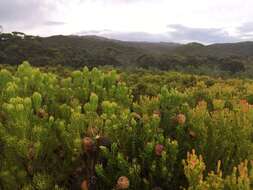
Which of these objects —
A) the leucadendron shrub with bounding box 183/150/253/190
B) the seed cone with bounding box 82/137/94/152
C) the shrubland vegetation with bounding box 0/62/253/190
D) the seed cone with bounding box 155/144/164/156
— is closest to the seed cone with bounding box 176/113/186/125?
the shrubland vegetation with bounding box 0/62/253/190

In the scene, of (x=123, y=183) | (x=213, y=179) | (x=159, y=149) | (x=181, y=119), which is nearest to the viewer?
(x=213, y=179)

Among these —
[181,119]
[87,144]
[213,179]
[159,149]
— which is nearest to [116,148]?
[87,144]

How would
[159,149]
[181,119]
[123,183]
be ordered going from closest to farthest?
[123,183] → [159,149] → [181,119]

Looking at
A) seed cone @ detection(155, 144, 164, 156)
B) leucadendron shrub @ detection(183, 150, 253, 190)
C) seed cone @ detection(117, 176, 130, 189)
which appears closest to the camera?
leucadendron shrub @ detection(183, 150, 253, 190)

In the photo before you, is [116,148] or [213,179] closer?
[213,179]

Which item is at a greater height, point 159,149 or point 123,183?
point 159,149

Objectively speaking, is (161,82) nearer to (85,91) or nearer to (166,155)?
(85,91)

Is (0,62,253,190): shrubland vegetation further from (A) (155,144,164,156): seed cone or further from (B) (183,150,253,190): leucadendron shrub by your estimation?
(B) (183,150,253,190): leucadendron shrub

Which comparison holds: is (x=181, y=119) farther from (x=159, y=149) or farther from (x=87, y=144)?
(x=87, y=144)

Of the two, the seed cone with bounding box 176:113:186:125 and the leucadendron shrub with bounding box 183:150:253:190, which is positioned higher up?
the seed cone with bounding box 176:113:186:125

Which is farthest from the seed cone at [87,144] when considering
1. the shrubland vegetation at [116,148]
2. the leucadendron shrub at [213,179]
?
the leucadendron shrub at [213,179]

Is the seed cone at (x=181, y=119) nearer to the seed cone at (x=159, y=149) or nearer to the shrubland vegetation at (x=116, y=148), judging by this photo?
the shrubland vegetation at (x=116, y=148)

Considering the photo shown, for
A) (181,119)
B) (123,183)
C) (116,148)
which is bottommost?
(123,183)

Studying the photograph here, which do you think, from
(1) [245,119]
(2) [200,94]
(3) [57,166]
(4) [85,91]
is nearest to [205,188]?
(1) [245,119]
